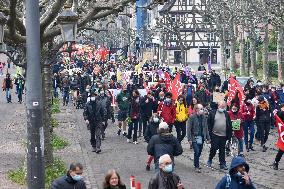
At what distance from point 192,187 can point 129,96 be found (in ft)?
28.9

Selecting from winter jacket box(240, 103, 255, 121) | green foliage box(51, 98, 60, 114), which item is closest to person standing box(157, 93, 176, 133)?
winter jacket box(240, 103, 255, 121)

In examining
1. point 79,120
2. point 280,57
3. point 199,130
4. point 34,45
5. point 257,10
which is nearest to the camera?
point 34,45

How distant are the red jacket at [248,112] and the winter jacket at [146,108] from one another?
318 centimetres

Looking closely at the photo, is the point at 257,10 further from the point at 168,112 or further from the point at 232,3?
the point at 168,112

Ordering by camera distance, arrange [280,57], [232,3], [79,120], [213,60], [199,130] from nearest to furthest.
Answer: [199,130]
[79,120]
[280,57]
[232,3]
[213,60]

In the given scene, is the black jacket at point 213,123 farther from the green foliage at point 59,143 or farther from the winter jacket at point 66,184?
the winter jacket at point 66,184

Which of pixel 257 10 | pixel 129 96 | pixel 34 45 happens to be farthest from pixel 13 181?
pixel 257 10

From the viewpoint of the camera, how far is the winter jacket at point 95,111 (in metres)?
20.2

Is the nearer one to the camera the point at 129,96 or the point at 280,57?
the point at 129,96

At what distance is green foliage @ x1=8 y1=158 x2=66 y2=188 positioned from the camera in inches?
617

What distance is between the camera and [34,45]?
11398mm

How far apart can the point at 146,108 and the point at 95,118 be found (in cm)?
255

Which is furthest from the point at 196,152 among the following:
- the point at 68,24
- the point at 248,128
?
the point at 68,24

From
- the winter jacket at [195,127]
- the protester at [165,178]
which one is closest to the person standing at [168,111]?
the winter jacket at [195,127]
